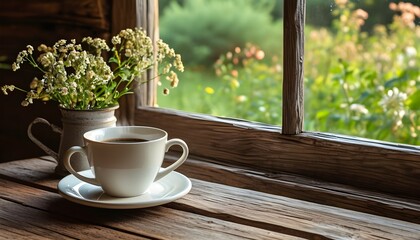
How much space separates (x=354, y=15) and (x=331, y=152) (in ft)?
3.60

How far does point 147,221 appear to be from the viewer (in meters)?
1.17

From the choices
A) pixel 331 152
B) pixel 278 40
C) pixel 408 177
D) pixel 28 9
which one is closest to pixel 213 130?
pixel 331 152

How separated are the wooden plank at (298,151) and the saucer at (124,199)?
243mm

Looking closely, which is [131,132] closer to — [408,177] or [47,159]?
[47,159]

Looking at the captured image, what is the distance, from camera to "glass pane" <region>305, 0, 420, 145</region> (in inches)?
78.7

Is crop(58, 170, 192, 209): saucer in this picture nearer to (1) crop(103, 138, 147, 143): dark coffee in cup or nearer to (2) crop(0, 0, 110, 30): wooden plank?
(1) crop(103, 138, 147, 143): dark coffee in cup

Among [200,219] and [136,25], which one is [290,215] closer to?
[200,219]

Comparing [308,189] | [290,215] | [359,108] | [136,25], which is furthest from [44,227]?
[359,108]

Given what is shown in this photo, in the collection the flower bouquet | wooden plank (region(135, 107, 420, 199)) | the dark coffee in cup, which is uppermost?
the flower bouquet

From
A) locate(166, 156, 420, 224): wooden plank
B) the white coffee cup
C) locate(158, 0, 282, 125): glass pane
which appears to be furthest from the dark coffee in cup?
locate(158, 0, 282, 125): glass pane

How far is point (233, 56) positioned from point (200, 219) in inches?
51.4

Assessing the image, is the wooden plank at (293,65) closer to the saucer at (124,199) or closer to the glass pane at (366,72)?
the saucer at (124,199)

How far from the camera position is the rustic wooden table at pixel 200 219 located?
1.11m

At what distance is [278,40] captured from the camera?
2.40 metres
